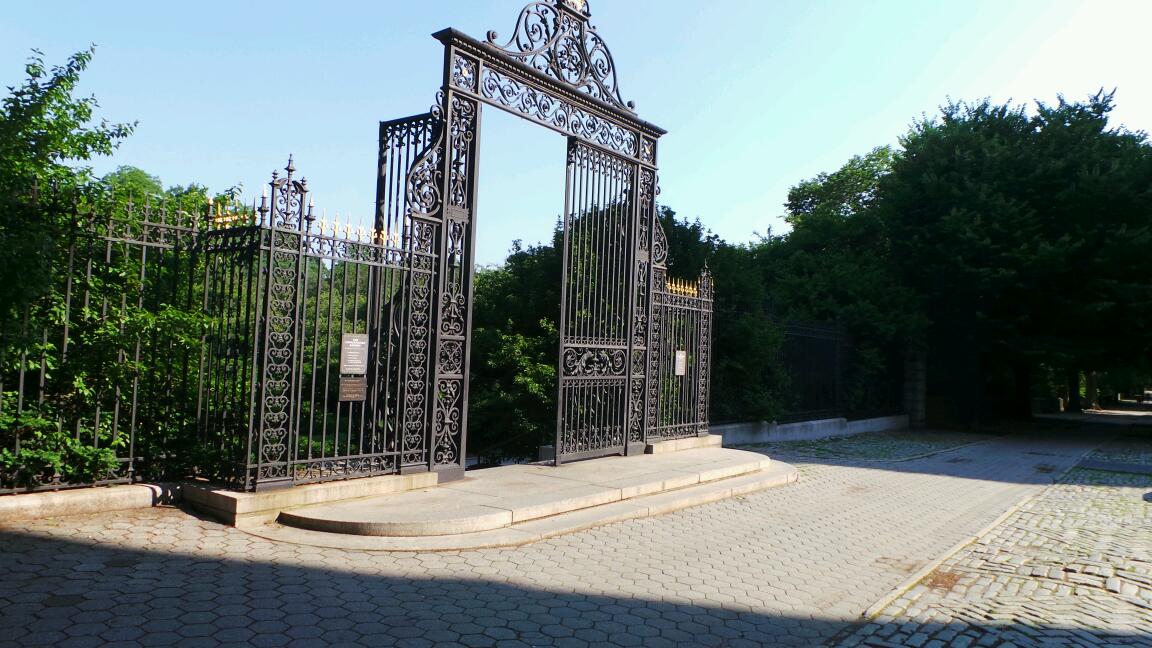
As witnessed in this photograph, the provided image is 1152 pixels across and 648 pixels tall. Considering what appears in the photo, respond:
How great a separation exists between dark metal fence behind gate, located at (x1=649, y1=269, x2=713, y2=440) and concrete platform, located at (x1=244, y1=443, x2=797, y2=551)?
1343 millimetres

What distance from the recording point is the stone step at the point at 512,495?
260 inches

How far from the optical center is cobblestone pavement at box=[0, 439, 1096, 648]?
440 cm

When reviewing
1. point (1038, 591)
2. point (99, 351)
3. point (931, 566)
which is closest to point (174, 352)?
point (99, 351)

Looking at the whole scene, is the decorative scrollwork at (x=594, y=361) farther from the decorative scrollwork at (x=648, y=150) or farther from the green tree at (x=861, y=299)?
the green tree at (x=861, y=299)

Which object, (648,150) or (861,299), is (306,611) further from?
(861,299)

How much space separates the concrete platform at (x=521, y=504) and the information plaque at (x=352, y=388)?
981 millimetres

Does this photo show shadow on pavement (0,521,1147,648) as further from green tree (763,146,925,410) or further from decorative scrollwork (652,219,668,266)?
green tree (763,146,925,410)

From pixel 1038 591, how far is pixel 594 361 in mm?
6087

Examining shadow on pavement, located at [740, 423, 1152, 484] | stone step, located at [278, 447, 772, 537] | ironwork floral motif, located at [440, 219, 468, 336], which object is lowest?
shadow on pavement, located at [740, 423, 1152, 484]

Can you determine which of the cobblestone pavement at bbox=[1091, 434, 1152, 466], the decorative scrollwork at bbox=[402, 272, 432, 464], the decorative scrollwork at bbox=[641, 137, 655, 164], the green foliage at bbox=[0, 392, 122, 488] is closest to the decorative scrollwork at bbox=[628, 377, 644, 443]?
the decorative scrollwork at bbox=[641, 137, 655, 164]

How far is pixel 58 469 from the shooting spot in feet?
21.0

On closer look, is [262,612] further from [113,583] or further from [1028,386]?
[1028,386]

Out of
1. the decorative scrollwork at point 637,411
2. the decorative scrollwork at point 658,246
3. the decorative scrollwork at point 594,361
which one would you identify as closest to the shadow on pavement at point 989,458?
the decorative scrollwork at point 637,411

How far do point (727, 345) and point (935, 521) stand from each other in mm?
7980
